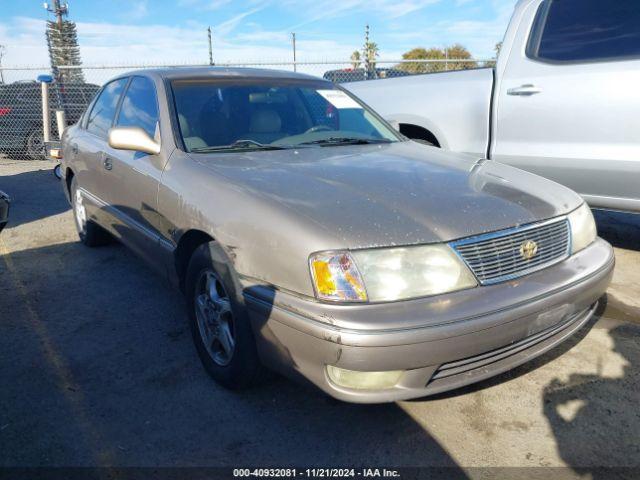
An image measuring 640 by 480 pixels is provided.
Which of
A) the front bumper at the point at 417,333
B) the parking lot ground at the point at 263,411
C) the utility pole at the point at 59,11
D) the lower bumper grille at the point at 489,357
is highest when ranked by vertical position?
the utility pole at the point at 59,11

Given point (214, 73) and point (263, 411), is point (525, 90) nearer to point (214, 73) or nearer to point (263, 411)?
point (214, 73)

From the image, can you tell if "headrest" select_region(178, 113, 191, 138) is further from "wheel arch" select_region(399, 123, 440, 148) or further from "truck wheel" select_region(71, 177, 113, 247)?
"wheel arch" select_region(399, 123, 440, 148)

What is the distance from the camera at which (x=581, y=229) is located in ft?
8.60

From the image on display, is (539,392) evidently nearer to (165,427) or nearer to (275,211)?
(275,211)

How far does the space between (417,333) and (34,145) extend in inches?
421

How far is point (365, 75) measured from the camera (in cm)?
1184

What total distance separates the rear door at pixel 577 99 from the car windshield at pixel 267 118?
1.15 m

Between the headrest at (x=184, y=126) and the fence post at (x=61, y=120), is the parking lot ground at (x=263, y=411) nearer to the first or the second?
the headrest at (x=184, y=126)

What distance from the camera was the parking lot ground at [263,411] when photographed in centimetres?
213

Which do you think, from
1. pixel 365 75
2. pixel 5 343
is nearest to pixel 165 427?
pixel 5 343

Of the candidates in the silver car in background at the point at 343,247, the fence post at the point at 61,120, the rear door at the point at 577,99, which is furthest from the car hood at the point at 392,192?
the fence post at the point at 61,120

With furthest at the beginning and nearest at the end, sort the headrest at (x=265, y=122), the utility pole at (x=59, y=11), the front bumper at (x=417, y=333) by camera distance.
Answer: the utility pole at (x=59, y=11) → the headrest at (x=265, y=122) → the front bumper at (x=417, y=333)

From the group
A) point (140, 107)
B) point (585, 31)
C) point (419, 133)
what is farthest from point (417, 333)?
point (419, 133)

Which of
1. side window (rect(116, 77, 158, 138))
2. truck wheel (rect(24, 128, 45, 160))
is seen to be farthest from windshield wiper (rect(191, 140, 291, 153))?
truck wheel (rect(24, 128, 45, 160))
